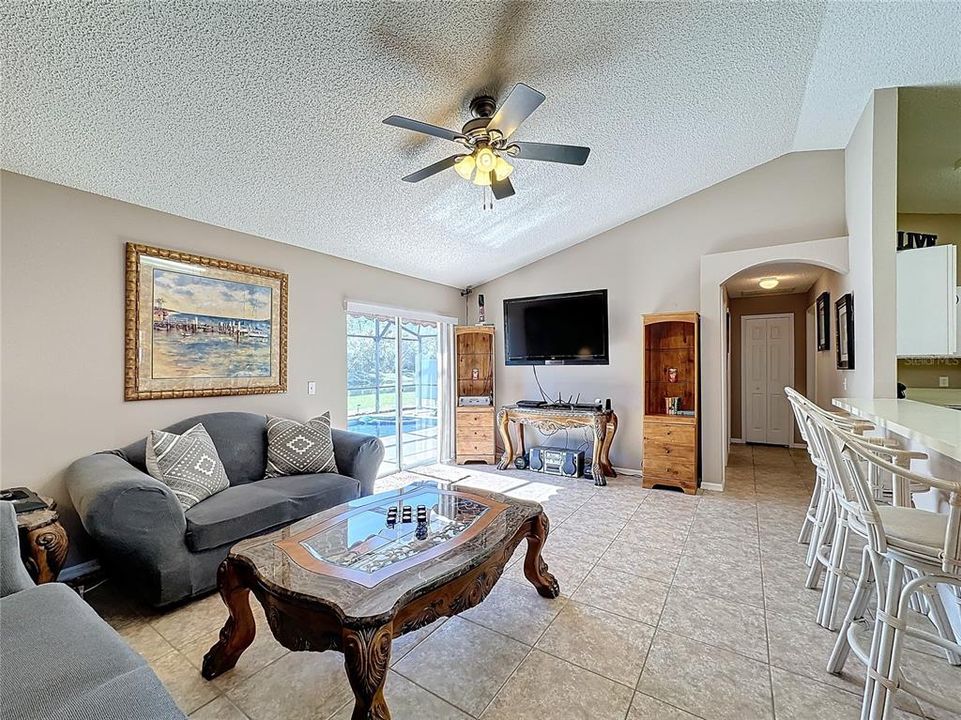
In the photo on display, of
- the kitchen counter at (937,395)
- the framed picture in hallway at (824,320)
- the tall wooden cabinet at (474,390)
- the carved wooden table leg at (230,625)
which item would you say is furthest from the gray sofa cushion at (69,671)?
the framed picture in hallway at (824,320)

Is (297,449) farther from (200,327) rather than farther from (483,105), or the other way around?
(483,105)

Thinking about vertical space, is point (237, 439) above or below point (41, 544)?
above

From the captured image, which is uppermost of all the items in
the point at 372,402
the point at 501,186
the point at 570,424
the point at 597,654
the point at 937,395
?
the point at 501,186

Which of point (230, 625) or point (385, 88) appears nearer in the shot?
point (230, 625)

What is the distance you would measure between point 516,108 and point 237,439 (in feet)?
9.55

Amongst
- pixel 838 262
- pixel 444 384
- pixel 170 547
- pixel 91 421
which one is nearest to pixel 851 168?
pixel 838 262

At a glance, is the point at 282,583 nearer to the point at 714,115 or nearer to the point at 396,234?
the point at 396,234

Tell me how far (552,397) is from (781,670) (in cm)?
369

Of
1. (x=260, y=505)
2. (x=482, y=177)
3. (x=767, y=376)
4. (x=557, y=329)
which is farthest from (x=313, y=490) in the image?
(x=767, y=376)

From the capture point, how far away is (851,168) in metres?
3.64

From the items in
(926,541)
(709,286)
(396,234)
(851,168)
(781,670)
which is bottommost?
(781,670)

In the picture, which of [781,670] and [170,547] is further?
[170,547]

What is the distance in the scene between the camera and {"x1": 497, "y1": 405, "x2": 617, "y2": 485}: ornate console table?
4.55m

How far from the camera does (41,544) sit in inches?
76.8
